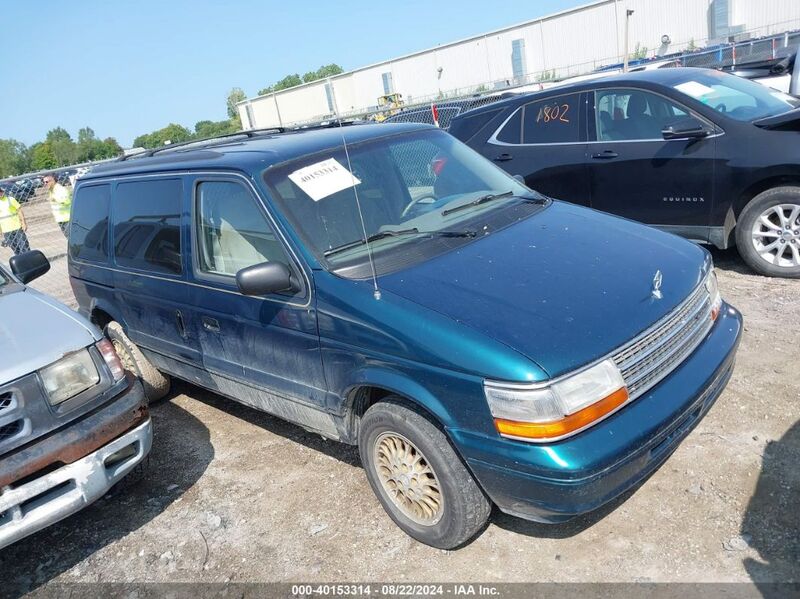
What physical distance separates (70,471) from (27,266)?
6.53 feet

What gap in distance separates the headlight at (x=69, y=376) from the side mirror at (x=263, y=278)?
986 mm

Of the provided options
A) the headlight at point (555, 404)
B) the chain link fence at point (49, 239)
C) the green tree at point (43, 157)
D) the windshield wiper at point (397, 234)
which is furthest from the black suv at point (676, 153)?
the green tree at point (43, 157)

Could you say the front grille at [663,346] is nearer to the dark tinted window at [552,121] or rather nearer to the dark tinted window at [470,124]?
the dark tinted window at [552,121]

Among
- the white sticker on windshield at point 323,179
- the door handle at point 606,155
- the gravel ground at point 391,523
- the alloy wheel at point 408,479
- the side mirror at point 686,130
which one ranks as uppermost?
the white sticker on windshield at point 323,179

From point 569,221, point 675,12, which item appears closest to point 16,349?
point 569,221

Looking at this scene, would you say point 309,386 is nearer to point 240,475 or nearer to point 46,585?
point 240,475

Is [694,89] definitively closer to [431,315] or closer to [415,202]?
[415,202]

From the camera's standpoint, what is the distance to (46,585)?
10.9 feet

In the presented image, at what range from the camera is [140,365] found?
16.3ft

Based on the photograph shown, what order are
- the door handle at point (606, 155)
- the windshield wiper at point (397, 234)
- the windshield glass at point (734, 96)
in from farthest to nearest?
the door handle at point (606, 155) < the windshield glass at point (734, 96) < the windshield wiper at point (397, 234)

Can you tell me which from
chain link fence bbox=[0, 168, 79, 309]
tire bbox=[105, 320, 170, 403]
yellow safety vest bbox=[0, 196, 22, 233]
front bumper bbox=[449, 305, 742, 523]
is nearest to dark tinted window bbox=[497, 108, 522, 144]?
tire bbox=[105, 320, 170, 403]

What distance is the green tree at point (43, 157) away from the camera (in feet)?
308

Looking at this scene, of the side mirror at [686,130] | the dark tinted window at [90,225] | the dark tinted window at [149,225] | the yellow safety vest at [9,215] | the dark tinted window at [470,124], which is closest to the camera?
the dark tinted window at [149,225]

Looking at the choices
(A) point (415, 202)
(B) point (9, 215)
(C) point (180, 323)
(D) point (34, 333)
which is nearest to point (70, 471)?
(D) point (34, 333)
